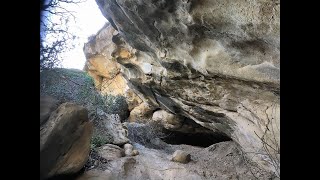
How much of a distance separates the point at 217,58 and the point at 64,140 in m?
2.59

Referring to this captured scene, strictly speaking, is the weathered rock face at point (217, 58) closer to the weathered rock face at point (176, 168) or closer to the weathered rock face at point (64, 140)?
the weathered rock face at point (176, 168)

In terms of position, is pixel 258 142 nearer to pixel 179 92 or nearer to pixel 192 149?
pixel 179 92

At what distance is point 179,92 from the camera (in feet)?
22.8

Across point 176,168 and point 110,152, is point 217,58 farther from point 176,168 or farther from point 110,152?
point 110,152

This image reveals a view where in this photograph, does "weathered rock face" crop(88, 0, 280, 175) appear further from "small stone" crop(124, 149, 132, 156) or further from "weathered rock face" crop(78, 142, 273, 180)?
"small stone" crop(124, 149, 132, 156)

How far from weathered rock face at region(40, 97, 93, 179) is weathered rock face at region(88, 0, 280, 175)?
6.75 ft

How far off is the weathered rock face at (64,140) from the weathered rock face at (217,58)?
2057 mm

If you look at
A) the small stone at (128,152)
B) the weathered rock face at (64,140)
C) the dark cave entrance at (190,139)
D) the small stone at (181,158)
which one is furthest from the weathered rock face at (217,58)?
the dark cave entrance at (190,139)

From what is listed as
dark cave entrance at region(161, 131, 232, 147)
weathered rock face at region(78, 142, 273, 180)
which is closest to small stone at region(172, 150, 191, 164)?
weathered rock face at region(78, 142, 273, 180)

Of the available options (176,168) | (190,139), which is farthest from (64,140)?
(190,139)

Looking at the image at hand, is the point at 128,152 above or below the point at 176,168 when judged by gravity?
above

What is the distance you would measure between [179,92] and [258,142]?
7.65ft

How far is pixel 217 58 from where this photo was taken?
4.75 meters
